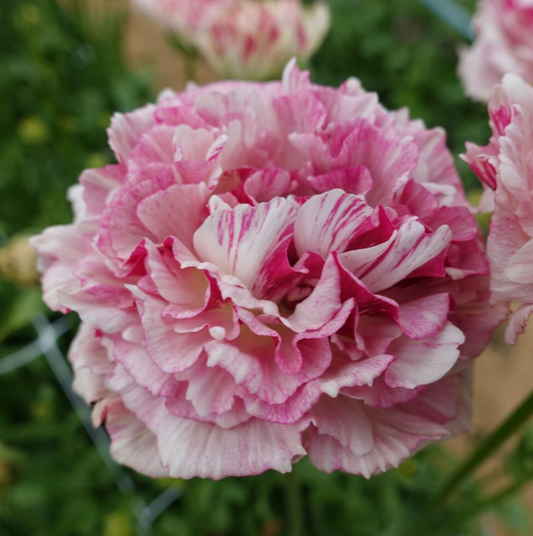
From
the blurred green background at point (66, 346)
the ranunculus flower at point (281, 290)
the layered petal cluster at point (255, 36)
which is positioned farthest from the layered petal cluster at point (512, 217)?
the layered petal cluster at point (255, 36)

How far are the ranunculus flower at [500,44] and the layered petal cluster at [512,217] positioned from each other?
0.31 metres

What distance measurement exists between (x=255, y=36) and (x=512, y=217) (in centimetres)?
48

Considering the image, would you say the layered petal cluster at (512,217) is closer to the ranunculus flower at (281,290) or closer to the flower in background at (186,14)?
the ranunculus flower at (281,290)

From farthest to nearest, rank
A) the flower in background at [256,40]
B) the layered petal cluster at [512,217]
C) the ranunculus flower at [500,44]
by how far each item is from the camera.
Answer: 1. the flower in background at [256,40]
2. the ranunculus flower at [500,44]
3. the layered petal cluster at [512,217]

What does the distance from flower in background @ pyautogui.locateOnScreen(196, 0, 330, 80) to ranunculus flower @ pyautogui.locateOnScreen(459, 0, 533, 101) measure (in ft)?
0.62

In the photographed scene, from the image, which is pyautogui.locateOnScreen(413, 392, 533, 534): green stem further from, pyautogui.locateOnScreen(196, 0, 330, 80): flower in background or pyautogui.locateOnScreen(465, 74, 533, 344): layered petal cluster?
pyautogui.locateOnScreen(196, 0, 330, 80): flower in background

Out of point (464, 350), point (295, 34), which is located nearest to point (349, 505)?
point (464, 350)

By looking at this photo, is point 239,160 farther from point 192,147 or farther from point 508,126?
point 508,126

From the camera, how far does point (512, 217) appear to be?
0.81 ft

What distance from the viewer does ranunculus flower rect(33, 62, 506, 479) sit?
10.4 inches

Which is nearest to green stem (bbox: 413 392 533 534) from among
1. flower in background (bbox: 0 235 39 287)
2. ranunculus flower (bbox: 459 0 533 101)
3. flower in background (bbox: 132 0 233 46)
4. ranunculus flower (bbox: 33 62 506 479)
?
ranunculus flower (bbox: 33 62 506 479)

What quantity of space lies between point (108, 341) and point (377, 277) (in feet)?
0.46

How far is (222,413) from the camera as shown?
10.7 inches

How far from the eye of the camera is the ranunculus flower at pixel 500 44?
21.9 inches
